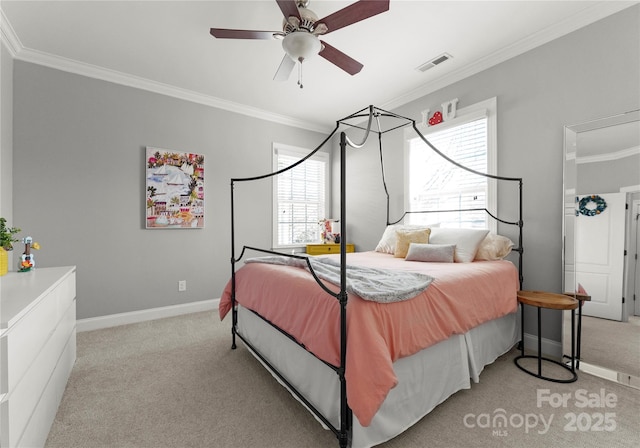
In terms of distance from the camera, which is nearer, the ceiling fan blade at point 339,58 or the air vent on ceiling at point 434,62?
the ceiling fan blade at point 339,58

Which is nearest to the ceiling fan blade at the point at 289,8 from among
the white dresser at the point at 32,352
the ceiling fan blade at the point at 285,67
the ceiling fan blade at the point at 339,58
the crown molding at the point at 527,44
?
the ceiling fan blade at the point at 339,58

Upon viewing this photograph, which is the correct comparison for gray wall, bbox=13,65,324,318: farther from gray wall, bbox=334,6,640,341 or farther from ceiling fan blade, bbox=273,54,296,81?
gray wall, bbox=334,6,640,341

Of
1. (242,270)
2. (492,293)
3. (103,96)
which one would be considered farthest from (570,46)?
(103,96)

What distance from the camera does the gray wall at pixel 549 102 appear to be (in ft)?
7.30

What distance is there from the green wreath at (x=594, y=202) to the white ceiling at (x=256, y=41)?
1415 millimetres

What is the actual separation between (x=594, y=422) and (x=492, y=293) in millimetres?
839

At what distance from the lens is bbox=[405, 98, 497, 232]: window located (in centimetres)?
302

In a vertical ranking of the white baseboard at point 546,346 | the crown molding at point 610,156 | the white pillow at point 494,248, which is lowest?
the white baseboard at point 546,346

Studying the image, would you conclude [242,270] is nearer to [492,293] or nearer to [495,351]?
[492,293]

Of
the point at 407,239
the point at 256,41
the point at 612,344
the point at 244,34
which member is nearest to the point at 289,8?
the point at 244,34

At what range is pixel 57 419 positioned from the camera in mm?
1697

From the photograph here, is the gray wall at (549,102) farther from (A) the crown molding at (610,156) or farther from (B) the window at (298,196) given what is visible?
(B) the window at (298,196)

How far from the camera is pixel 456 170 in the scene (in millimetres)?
3320

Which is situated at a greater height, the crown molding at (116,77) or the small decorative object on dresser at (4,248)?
the crown molding at (116,77)
